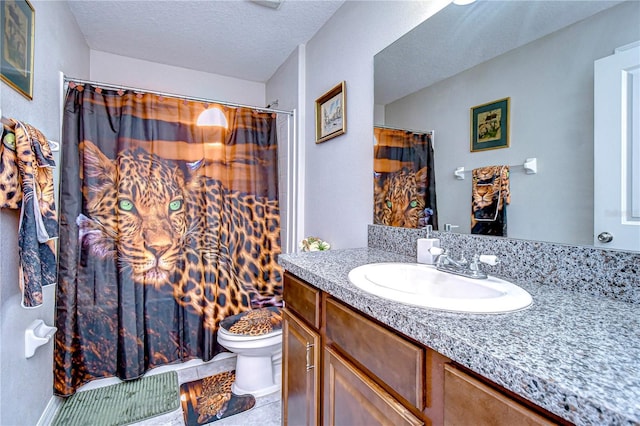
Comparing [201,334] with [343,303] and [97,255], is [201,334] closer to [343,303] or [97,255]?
[97,255]

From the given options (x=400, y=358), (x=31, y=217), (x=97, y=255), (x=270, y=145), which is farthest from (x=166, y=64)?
(x=400, y=358)

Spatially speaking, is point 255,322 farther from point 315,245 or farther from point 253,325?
point 315,245

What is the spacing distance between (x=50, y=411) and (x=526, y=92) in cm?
257

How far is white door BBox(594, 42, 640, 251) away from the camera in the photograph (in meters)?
0.70

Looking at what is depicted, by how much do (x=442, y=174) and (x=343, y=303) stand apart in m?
0.70

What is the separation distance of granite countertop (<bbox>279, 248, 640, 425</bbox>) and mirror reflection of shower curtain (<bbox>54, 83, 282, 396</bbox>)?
156 cm

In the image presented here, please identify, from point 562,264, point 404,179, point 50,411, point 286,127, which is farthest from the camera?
point 286,127

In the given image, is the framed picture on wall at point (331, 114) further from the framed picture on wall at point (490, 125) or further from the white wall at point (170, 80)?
the white wall at point (170, 80)

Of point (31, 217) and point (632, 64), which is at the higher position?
point (632, 64)

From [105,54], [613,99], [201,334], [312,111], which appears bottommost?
[201,334]

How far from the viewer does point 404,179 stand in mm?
1394

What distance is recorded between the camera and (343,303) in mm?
853

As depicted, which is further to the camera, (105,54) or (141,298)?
(105,54)

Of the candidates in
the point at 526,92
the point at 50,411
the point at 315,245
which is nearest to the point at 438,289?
the point at 526,92
